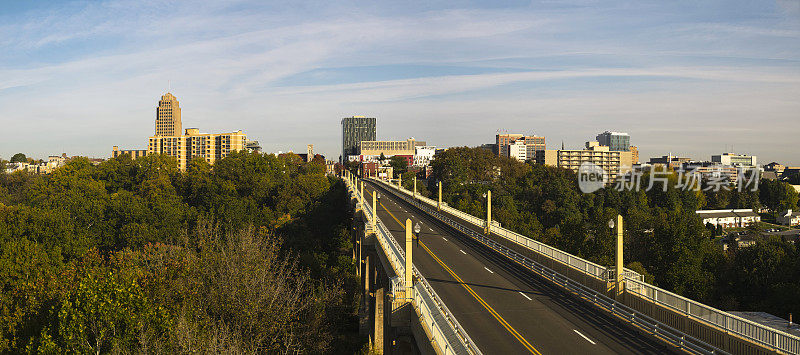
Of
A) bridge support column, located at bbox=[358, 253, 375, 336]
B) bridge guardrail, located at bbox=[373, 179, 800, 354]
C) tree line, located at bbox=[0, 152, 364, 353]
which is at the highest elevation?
bridge guardrail, located at bbox=[373, 179, 800, 354]

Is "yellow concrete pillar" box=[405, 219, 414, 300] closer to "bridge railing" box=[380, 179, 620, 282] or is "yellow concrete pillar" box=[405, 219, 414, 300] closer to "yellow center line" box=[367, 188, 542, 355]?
"yellow center line" box=[367, 188, 542, 355]

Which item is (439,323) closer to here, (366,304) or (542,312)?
(542,312)

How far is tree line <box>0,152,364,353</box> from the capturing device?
1002 inches

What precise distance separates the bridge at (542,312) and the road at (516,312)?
4cm

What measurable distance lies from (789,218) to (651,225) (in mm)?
74511

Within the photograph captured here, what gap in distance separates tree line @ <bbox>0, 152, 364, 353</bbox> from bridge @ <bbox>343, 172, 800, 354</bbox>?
9901 millimetres

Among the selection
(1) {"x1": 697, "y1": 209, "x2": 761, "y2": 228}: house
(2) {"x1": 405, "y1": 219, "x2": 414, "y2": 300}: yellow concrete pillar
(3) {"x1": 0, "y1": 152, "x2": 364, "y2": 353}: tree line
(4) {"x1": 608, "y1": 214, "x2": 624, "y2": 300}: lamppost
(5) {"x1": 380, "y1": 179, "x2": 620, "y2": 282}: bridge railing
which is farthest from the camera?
(1) {"x1": 697, "y1": 209, "x2": 761, "y2": 228}: house

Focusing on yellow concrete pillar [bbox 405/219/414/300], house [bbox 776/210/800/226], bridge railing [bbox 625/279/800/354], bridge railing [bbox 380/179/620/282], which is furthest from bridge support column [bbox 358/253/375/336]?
house [bbox 776/210/800/226]

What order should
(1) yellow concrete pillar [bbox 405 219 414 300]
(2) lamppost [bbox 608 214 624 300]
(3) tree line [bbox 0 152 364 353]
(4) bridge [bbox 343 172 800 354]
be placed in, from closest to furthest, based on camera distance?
(4) bridge [bbox 343 172 800 354], (1) yellow concrete pillar [bbox 405 219 414 300], (2) lamppost [bbox 608 214 624 300], (3) tree line [bbox 0 152 364 353]

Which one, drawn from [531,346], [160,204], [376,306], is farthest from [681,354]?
[160,204]

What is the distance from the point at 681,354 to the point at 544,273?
446 inches

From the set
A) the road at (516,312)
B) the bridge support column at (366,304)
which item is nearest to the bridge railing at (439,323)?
the road at (516,312)

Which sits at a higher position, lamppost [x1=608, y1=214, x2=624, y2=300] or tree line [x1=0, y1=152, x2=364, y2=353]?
lamppost [x1=608, y1=214, x2=624, y2=300]

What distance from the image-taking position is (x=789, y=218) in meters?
137
